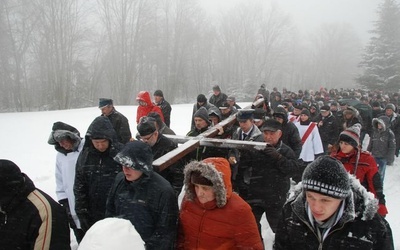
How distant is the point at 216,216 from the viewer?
235 cm

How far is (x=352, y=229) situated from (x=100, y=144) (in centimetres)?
250

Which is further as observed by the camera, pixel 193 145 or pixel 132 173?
pixel 193 145

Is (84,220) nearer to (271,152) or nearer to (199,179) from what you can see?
(199,179)

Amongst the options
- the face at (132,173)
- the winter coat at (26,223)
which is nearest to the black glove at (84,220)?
the face at (132,173)

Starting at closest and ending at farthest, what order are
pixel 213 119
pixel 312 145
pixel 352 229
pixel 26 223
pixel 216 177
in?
pixel 352 229 < pixel 26 223 < pixel 216 177 < pixel 213 119 < pixel 312 145

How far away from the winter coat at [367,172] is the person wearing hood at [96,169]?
2656 mm

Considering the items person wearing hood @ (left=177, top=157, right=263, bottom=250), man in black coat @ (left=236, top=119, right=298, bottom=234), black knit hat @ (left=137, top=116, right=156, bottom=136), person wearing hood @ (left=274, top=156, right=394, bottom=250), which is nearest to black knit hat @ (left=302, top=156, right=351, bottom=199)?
person wearing hood @ (left=274, top=156, right=394, bottom=250)

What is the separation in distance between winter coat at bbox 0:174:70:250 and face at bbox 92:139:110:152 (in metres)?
1.27

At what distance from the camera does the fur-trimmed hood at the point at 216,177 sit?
233 centimetres

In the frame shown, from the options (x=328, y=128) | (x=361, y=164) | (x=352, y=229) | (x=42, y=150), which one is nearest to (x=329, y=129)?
(x=328, y=128)

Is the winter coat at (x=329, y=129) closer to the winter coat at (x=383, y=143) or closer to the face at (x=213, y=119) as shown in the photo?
the winter coat at (x=383, y=143)

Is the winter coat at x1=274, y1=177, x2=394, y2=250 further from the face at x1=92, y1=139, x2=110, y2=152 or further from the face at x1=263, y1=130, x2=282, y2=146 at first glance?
the face at x1=92, y1=139, x2=110, y2=152

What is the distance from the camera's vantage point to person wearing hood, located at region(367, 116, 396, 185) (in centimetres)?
736

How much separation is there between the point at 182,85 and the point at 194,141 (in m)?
40.4
